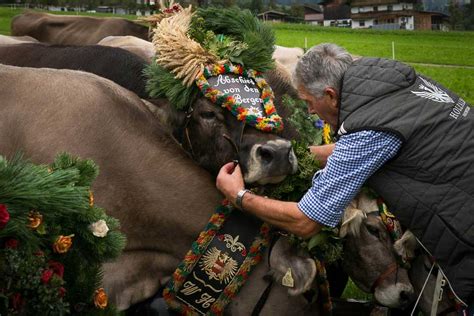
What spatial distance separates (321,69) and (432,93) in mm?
582

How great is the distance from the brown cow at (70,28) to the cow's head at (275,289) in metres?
11.6

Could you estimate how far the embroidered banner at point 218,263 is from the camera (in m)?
4.04

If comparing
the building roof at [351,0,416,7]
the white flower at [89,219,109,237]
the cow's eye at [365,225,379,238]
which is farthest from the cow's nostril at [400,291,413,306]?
the building roof at [351,0,416,7]

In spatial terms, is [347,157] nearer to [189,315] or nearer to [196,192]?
[196,192]

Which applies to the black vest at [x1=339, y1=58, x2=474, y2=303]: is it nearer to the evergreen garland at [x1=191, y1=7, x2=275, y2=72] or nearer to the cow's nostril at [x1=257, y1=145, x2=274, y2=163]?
the cow's nostril at [x1=257, y1=145, x2=274, y2=163]

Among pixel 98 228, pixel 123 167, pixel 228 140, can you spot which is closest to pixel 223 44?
pixel 228 140

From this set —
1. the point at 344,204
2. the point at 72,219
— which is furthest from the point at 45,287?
the point at 344,204

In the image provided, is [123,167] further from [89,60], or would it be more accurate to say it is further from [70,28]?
[70,28]

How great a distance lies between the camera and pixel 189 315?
13.6 ft

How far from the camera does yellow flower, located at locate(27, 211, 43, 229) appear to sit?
8.43ft

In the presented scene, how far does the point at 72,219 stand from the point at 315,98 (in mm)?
1637

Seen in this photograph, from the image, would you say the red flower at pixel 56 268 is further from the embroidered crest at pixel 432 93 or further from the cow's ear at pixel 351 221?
the embroidered crest at pixel 432 93

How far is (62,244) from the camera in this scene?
2.69m

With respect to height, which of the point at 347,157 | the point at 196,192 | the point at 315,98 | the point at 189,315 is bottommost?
the point at 189,315
